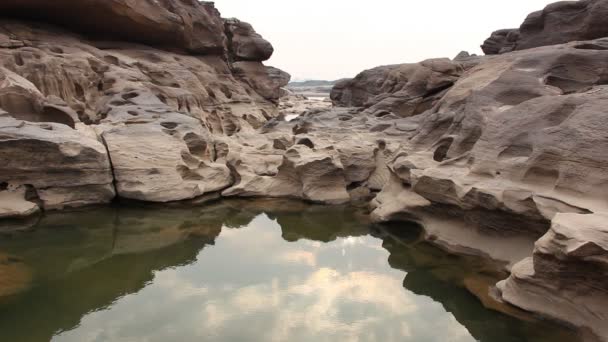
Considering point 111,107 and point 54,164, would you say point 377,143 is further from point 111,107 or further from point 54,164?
point 54,164

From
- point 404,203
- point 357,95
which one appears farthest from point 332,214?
point 357,95

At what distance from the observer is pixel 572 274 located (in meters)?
4.98

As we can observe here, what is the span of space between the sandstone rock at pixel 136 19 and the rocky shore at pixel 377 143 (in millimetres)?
95

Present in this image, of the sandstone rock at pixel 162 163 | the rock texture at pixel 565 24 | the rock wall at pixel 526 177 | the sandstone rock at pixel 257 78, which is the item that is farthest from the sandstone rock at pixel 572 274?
the sandstone rock at pixel 257 78

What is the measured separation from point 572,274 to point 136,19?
18.0 metres

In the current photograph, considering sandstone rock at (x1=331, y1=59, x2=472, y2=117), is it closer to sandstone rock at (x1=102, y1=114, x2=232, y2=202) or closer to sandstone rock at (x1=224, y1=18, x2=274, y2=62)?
sandstone rock at (x1=102, y1=114, x2=232, y2=202)

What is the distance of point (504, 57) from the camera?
1000 centimetres

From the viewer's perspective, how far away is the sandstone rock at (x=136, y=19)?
15617 mm

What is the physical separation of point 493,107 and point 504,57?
2166mm

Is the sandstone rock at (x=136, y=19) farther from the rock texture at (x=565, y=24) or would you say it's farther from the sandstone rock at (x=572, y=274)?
the sandstone rock at (x=572, y=274)

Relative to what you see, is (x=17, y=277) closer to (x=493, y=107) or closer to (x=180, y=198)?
(x=180, y=198)

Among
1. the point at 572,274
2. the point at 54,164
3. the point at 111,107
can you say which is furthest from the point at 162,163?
the point at 572,274

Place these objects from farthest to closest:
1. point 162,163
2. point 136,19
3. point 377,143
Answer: point 136,19 < point 377,143 < point 162,163

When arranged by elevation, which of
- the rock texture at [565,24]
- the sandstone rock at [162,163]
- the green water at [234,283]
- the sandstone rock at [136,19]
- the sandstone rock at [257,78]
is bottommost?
the green water at [234,283]
